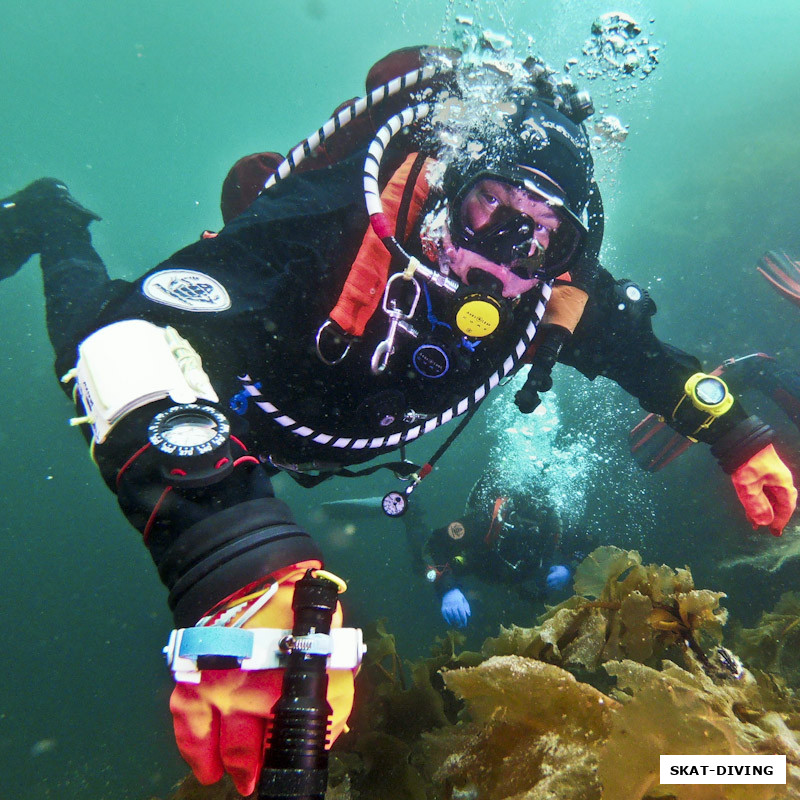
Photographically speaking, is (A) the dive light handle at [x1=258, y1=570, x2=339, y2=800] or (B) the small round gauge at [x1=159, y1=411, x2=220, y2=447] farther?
(B) the small round gauge at [x1=159, y1=411, x2=220, y2=447]

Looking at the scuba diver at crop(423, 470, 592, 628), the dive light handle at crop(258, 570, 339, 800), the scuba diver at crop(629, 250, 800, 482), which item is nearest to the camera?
the dive light handle at crop(258, 570, 339, 800)

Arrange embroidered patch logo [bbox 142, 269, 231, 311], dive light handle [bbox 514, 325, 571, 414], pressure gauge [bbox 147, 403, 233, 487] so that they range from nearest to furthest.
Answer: pressure gauge [bbox 147, 403, 233, 487] < embroidered patch logo [bbox 142, 269, 231, 311] < dive light handle [bbox 514, 325, 571, 414]

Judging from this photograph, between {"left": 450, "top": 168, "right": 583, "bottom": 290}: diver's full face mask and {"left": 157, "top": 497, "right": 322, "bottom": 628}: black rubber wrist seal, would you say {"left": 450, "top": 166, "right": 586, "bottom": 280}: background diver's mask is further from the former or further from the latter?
{"left": 157, "top": 497, "right": 322, "bottom": 628}: black rubber wrist seal

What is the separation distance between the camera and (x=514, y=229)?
234 cm

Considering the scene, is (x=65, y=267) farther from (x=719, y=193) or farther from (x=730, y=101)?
(x=730, y=101)

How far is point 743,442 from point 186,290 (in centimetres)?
353

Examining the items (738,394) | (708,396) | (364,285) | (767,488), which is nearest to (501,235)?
(364,285)

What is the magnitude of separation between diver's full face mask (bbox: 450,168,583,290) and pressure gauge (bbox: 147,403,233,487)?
1638mm

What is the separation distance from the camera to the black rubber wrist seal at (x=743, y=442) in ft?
9.62

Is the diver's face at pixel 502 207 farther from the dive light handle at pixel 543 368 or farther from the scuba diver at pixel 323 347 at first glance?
the dive light handle at pixel 543 368

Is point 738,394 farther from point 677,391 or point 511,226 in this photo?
point 511,226

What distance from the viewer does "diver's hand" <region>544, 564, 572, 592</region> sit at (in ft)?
22.0

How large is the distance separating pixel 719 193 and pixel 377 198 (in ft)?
49.6

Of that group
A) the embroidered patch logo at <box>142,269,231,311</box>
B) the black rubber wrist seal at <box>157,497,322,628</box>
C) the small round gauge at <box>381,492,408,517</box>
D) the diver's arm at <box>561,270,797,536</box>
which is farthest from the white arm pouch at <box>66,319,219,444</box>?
the diver's arm at <box>561,270,797,536</box>
